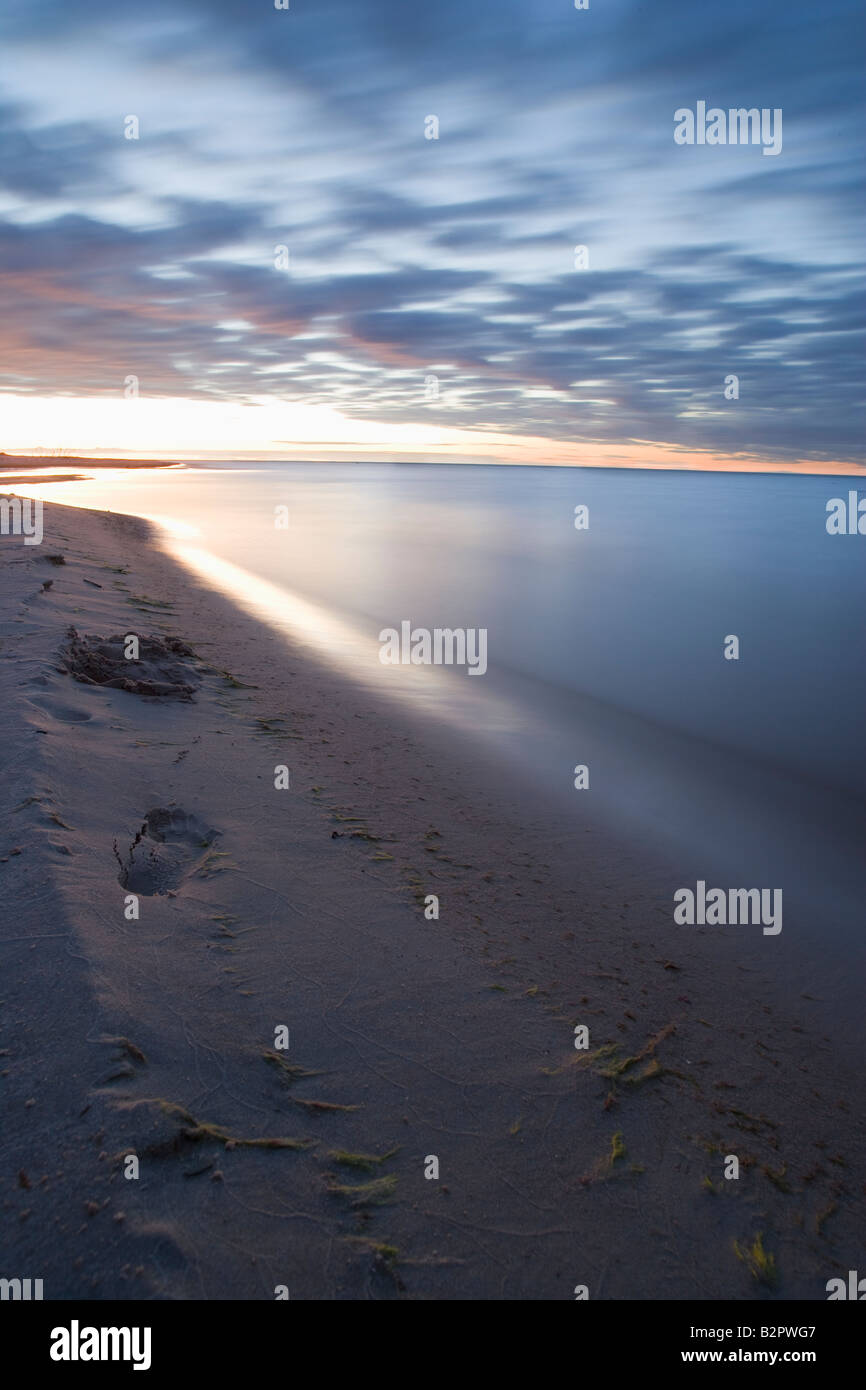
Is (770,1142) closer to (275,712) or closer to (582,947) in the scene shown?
(582,947)

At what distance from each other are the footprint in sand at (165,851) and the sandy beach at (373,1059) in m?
0.03

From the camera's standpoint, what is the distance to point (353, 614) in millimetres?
17844

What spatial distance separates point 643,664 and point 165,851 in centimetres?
1139

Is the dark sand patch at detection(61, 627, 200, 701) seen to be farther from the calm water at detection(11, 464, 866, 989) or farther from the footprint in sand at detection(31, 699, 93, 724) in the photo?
the calm water at detection(11, 464, 866, 989)

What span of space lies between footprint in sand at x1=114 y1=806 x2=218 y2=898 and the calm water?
3.78 m

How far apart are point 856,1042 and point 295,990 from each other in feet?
11.8

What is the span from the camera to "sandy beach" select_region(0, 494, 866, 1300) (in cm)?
302

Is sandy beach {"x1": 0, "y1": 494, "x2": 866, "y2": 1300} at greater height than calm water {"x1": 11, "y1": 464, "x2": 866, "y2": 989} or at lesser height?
lesser

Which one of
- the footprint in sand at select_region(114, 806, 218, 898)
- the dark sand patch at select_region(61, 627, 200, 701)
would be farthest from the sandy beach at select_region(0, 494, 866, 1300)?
the dark sand patch at select_region(61, 627, 200, 701)

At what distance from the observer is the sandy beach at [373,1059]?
3016 mm

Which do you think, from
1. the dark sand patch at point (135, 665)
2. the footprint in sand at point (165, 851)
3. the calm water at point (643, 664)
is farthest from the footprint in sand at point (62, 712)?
the calm water at point (643, 664)

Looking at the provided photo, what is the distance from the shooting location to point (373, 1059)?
3.94m

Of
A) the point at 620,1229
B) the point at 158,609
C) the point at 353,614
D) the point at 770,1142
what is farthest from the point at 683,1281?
the point at 353,614

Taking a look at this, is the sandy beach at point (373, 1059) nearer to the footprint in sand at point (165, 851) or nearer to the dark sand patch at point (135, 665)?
the footprint in sand at point (165, 851)
